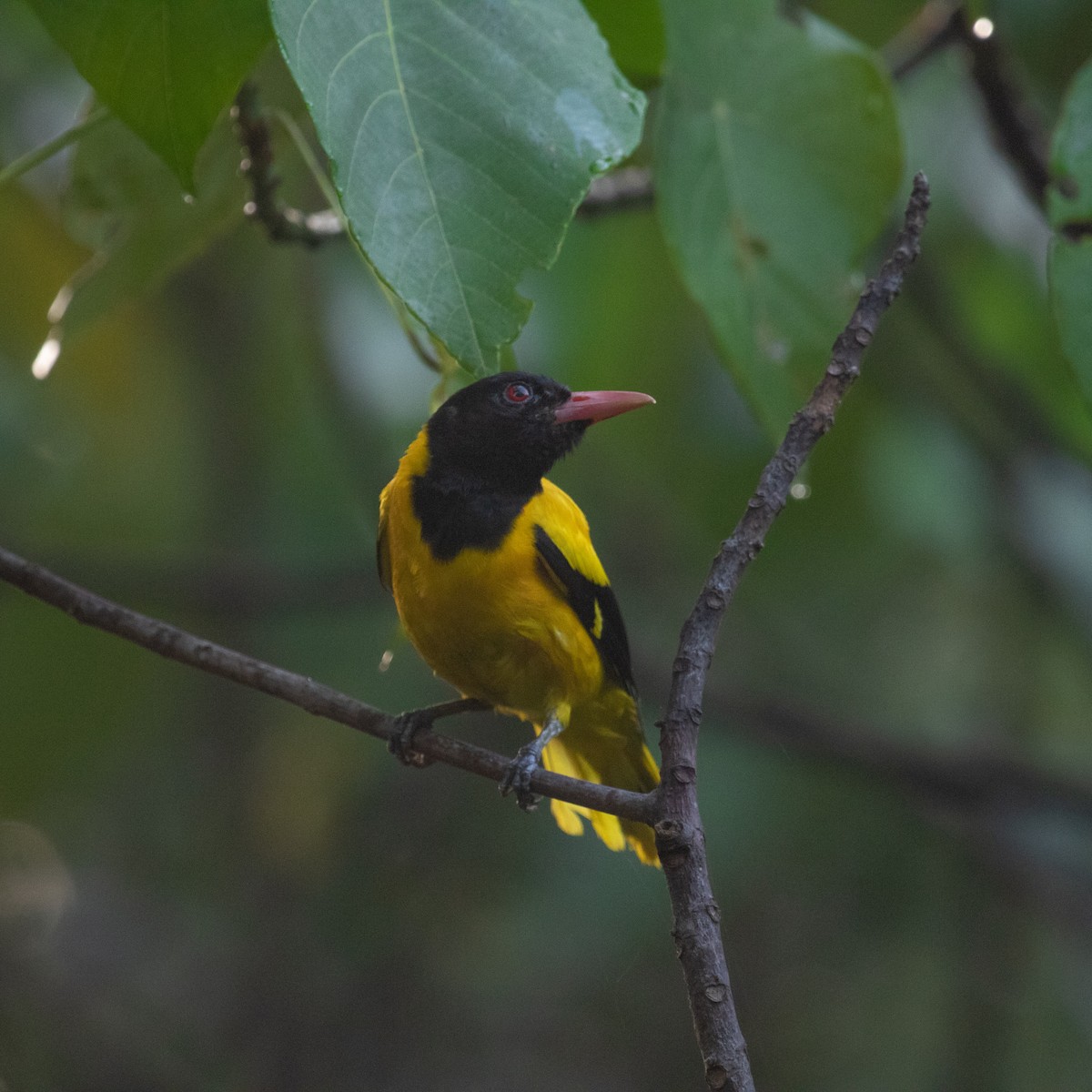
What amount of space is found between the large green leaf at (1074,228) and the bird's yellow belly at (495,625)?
156 cm

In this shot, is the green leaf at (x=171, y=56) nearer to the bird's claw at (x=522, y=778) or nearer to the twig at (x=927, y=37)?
the bird's claw at (x=522, y=778)

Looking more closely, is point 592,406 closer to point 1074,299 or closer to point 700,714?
point 1074,299

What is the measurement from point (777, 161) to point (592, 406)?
1.05 metres

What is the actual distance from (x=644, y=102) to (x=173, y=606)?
149 inches

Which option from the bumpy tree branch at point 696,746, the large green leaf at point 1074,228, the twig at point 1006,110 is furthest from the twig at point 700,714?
the twig at point 1006,110

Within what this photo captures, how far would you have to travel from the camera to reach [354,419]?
196 inches

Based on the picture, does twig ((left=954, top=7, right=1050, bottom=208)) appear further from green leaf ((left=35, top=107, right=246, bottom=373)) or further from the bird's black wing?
green leaf ((left=35, top=107, right=246, bottom=373))

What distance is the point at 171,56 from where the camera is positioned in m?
1.76

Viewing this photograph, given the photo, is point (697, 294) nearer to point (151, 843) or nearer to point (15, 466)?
point (15, 466)

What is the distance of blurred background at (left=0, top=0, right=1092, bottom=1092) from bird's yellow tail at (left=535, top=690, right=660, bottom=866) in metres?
0.71

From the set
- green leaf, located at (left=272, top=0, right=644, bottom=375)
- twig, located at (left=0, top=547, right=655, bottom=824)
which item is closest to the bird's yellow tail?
twig, located at (left=0, top=547, right=655, bottom=824)

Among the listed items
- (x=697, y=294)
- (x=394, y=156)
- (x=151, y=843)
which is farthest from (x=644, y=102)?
(x=151, y=843)

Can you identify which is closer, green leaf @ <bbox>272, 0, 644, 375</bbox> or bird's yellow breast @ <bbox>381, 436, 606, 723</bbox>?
green leaf @ <bbox>272, 0, 644, 375</bbox>

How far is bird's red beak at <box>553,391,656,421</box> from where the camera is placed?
3428 mm
